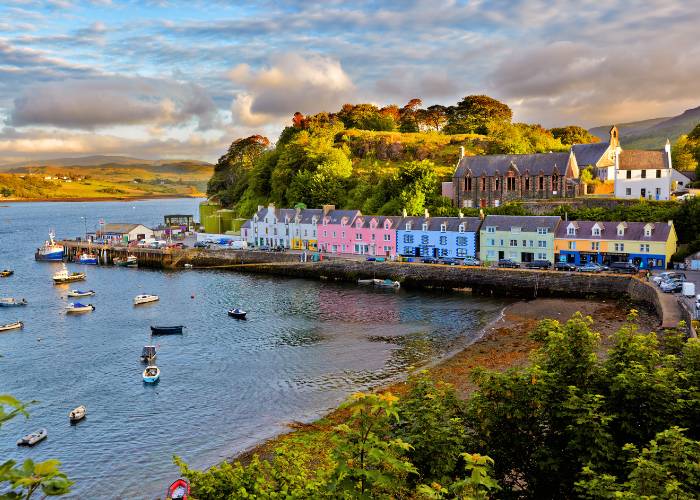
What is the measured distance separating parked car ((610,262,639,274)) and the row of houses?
233cm

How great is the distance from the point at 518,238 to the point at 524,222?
2.26 meters

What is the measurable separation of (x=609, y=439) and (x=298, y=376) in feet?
86.8

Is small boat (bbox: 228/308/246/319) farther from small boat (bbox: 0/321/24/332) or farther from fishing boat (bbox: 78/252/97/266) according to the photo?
fishing boat (bbox: 78/252/97/266)

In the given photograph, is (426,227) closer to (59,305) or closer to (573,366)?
(59,305)

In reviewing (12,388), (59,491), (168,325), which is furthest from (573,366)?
(168,325)

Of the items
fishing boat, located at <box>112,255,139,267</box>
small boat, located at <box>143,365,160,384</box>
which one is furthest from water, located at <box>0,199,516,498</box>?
fishing boat, located at <box>112,255,139,267</box>

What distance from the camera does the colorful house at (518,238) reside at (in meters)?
70.8

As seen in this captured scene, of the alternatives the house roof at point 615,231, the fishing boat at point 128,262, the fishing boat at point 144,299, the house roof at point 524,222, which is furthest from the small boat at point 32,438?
the fishing boat at point 128,262

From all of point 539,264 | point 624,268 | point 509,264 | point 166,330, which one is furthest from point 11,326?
point 624,268

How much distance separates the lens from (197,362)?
139 feet

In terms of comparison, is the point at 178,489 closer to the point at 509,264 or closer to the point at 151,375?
the point at 151,375

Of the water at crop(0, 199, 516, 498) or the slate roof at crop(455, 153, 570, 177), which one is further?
the slate roof at crop(455, 153, 570, 177)

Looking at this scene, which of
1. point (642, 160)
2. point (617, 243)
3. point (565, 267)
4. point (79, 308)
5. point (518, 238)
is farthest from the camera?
point (642, 160)

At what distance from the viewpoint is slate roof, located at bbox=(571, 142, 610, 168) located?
3698 inches
